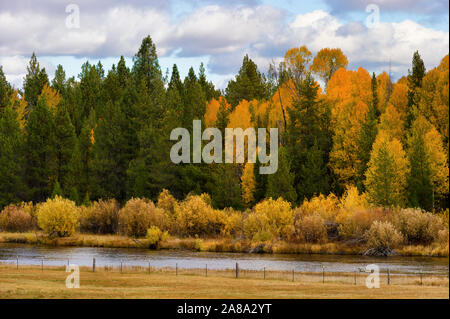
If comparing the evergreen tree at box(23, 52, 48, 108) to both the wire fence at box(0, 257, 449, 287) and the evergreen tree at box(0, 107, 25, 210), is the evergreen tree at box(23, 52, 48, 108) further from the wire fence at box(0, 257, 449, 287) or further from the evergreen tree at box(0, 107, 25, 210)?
the wire fence at box(0, 257, 449, 287)

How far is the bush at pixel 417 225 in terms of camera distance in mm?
73750

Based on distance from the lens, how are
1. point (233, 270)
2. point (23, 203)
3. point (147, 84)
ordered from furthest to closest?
point (147, 84), point (23, 203), point (233, 270)

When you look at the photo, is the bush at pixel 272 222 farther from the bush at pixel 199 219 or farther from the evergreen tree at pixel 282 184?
the bush at pixel 199 219

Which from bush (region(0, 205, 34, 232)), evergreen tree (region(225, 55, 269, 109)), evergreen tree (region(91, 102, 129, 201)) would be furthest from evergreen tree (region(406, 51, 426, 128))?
bush (region(0, 205, 34, 232))

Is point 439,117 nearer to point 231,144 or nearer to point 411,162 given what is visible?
point 411,162

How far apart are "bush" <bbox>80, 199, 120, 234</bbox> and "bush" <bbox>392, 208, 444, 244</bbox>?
3662cm

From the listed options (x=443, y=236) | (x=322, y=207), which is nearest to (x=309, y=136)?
(x=322, y=207)

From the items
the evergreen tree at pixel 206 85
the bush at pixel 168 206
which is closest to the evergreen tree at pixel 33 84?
the evergreen tree at pixel 206 85

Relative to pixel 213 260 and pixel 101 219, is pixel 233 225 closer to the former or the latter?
pixel 213 260

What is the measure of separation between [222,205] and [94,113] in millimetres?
40027

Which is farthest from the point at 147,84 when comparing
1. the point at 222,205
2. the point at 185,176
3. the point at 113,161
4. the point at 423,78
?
the point at 423,78

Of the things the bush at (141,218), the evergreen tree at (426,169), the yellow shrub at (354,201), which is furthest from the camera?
the bush at (141,218)

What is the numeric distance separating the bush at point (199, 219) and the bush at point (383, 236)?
60.6 ft
